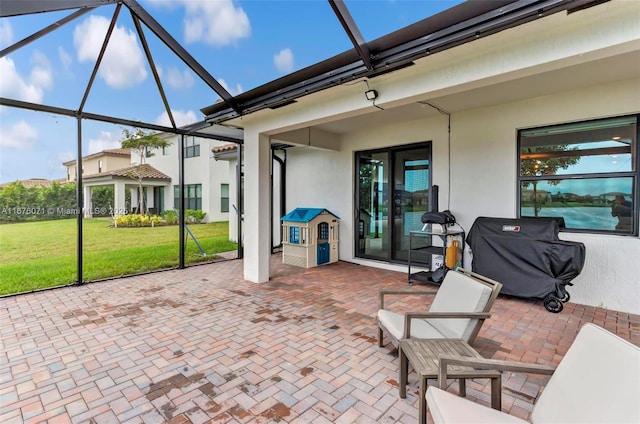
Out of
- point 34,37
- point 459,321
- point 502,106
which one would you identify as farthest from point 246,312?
point 502,106

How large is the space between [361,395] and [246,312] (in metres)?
2.19

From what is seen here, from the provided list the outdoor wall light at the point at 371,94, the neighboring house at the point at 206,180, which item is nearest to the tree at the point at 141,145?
the neighboring house at the point at 206,180

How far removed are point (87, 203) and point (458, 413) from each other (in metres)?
6.78

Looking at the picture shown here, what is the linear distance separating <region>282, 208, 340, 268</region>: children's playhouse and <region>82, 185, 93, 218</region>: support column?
12.7 feet

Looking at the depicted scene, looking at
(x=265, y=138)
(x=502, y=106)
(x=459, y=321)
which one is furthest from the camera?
(x=265, y=138)

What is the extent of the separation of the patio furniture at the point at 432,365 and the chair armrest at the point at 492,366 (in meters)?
0.08

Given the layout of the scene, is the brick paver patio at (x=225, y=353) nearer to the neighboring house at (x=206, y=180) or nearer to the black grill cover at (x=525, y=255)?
the black grill cover at (x=525, y=255)

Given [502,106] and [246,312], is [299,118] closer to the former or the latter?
[246,312]

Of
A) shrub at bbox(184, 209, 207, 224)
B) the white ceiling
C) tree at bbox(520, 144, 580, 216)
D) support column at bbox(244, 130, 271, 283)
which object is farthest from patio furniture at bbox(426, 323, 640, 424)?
shrub at bbox(184, 209, 207, 224)

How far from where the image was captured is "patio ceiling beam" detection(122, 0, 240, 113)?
3740 mm

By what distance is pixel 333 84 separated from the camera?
3613 millimetres

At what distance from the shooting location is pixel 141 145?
9594mm

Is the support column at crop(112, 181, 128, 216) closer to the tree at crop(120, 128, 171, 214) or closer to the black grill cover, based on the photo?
the tree at crop(120, 128, 171, 214)

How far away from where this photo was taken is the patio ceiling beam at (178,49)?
147 inches
